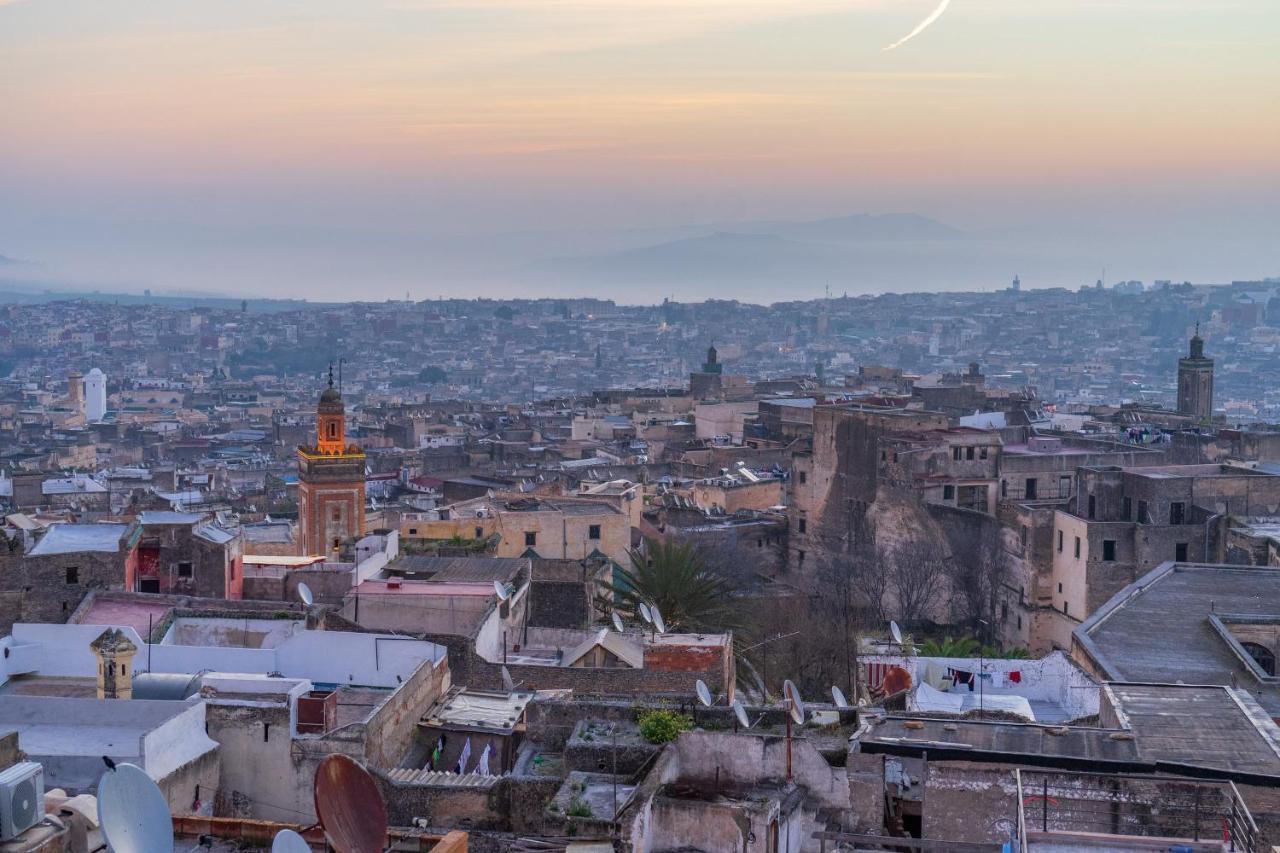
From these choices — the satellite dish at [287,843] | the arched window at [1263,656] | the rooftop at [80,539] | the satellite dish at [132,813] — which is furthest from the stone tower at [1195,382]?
the satellite dish at [287,843]

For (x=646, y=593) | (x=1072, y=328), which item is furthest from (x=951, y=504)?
(x=1072, y=328)

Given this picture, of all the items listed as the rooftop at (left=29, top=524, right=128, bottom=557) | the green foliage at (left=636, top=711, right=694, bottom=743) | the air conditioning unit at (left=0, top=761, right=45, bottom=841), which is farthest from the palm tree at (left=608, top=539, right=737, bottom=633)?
the air conditioning unit at (left=0, top=761, right=45, bottom=841)

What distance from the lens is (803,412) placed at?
1721 inches

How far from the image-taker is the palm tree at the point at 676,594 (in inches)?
792

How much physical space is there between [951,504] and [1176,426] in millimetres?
12796

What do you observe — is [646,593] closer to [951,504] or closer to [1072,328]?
[951,504]

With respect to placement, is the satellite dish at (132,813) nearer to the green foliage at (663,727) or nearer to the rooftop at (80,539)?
the green foliage at (663,727)

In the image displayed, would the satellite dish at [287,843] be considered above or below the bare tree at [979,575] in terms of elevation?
above

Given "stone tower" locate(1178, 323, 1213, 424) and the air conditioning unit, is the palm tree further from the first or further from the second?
"stone tower" locate(1178, 323, 1213, 424)

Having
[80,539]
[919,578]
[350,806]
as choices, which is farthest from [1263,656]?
[80,539]

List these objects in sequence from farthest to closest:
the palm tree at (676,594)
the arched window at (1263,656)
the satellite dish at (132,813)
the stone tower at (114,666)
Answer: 1. the palm tree at (676,594)
2. the arched window at (1263,656)
3. the stone tower at (114,666)
4. the satellite dish at (132,813)

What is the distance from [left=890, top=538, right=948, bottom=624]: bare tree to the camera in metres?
25.4

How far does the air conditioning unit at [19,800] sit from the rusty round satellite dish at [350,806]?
4.60 ft

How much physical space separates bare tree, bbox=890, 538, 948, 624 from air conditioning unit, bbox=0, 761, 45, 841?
60.6 ft
